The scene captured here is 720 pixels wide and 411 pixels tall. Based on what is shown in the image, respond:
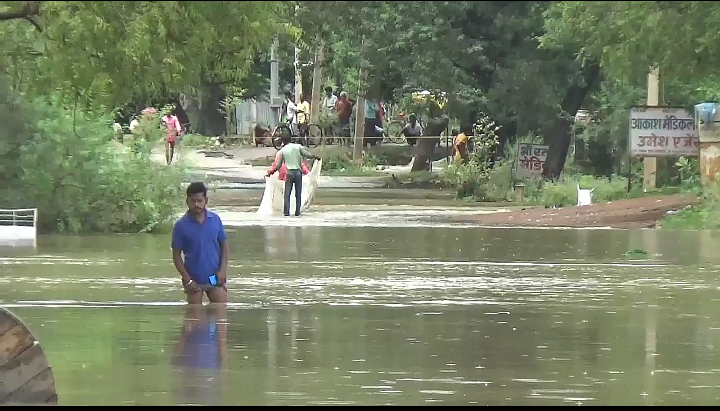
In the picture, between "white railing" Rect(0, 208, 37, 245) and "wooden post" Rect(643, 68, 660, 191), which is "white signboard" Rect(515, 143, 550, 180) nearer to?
"wooden post" Rect(643, 68, 660, 191)

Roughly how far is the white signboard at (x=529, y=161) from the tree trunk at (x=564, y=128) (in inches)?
6.6

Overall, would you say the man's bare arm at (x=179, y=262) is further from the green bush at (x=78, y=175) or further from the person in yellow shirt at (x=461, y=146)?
the person in yellow shirt at (x=461, y=146)

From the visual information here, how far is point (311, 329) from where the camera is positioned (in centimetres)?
1191

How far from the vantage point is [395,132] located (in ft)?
153

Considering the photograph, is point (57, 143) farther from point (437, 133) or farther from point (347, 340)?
point (437, 133)

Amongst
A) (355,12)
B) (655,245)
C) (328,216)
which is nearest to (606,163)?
(328,216)

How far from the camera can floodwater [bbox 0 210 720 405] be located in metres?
9.44

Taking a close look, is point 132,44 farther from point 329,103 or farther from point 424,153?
point 329,103

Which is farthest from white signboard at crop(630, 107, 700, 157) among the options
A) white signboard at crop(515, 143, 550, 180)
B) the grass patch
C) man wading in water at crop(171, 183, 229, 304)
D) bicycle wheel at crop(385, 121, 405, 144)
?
bicycle wheel at crop(385, 121, 405, 144)

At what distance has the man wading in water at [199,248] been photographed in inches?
471

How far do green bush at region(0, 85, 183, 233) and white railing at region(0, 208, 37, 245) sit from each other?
399mm

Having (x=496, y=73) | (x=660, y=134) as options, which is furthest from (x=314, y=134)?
(x=660, y=134)

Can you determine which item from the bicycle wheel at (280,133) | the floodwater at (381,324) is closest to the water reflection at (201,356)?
the floodwater at (381,324)

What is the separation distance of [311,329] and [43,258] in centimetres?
612
